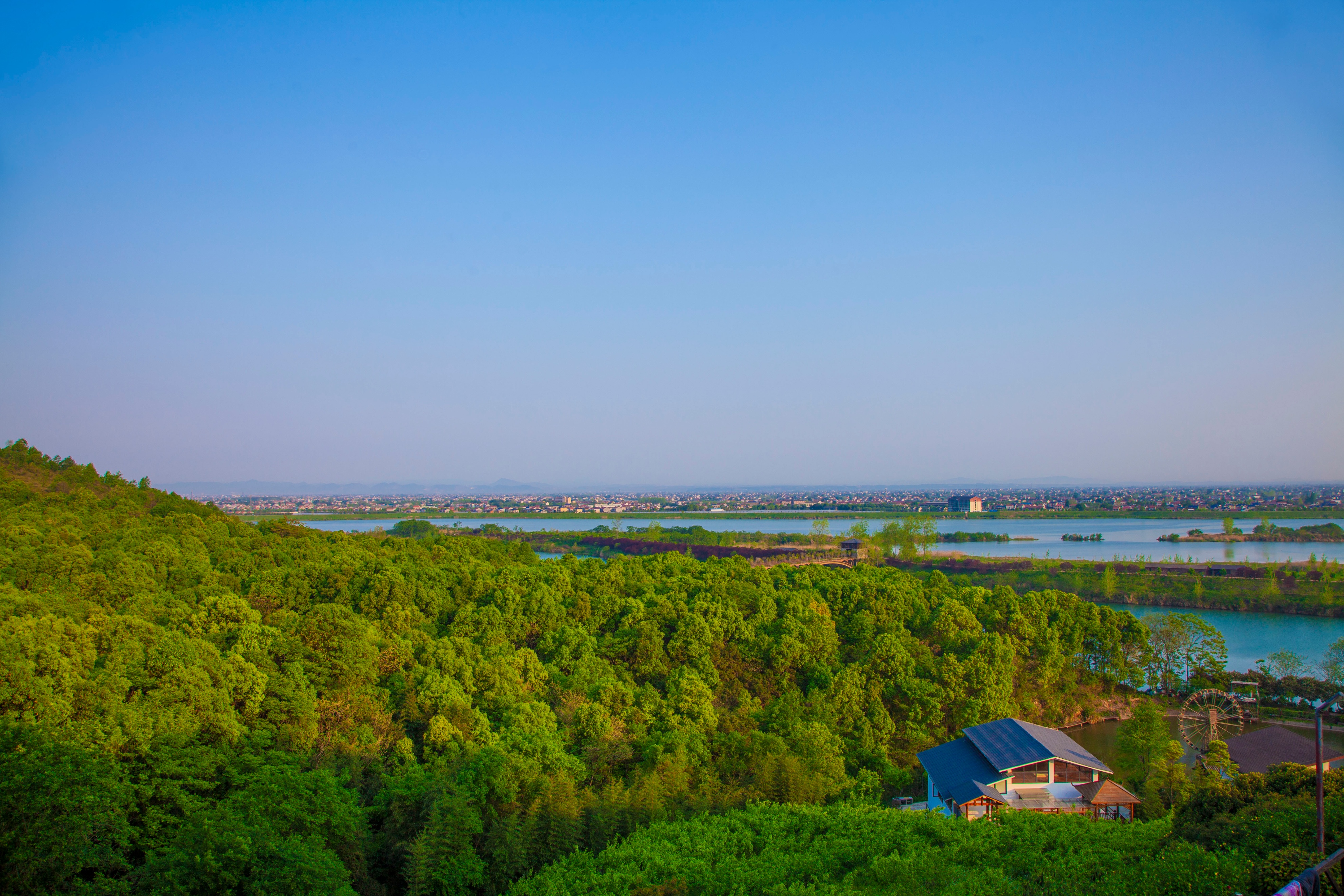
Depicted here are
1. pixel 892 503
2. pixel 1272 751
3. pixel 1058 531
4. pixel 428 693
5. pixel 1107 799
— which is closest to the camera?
pixel 1107 799

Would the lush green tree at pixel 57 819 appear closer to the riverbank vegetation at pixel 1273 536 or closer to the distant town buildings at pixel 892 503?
the riverbank vegetation at pixel 1273 536

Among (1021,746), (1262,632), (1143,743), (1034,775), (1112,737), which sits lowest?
(1112,737)

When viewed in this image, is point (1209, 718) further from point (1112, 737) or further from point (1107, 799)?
point (1107, 799)

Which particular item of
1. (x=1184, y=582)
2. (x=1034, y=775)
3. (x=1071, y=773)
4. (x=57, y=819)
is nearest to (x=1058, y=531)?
(x=1184, y=582)

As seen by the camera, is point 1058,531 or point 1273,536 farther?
point 1058,531

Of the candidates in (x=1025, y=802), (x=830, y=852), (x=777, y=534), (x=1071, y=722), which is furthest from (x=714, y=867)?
(x=777, y=534)

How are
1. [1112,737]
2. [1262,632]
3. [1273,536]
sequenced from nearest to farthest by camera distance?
1. [1112,737]
2. [1262,632]
3. [1273,536]

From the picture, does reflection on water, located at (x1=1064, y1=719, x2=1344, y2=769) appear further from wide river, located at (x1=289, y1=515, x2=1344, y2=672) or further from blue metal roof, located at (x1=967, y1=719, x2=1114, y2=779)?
wide river, located at (x1=289, y1=515, x2=1344, y2=672)
